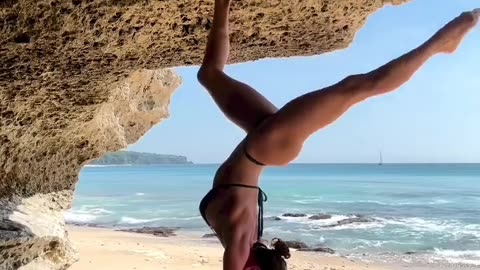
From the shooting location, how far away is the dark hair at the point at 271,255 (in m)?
2.05

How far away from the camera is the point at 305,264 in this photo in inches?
493

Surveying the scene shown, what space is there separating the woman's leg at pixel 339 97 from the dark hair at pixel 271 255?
1.17 feet

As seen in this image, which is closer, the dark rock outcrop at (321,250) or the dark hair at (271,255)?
the dark hair at (271,255)

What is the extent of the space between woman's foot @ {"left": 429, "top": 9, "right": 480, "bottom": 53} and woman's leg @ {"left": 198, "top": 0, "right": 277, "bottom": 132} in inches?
23.0

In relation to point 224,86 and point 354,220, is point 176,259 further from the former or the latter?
point 354,220

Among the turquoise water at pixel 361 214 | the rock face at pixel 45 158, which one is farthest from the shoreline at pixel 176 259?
the rock face at pixel 45 158

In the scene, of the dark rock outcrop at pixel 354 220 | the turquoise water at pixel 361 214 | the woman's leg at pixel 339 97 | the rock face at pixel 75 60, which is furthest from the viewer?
the dark rock outcrop at pixel 354 220

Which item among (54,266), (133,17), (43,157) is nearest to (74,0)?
(133,17)

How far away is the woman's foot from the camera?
6.23 ft

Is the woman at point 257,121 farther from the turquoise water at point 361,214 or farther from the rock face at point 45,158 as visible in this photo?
the turquoise water at point 361,214

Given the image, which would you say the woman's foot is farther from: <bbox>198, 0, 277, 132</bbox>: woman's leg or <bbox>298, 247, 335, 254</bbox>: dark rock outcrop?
<bbox>298, 247, 335, 254</bbox>: dark rock outcrop

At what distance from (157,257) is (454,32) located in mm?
11159

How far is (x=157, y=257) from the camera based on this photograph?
12414mm

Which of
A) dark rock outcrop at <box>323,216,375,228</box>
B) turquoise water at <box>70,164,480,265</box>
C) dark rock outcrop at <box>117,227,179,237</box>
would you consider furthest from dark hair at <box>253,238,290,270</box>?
dark rock outcrop at <box>323,216,375,228</box>
